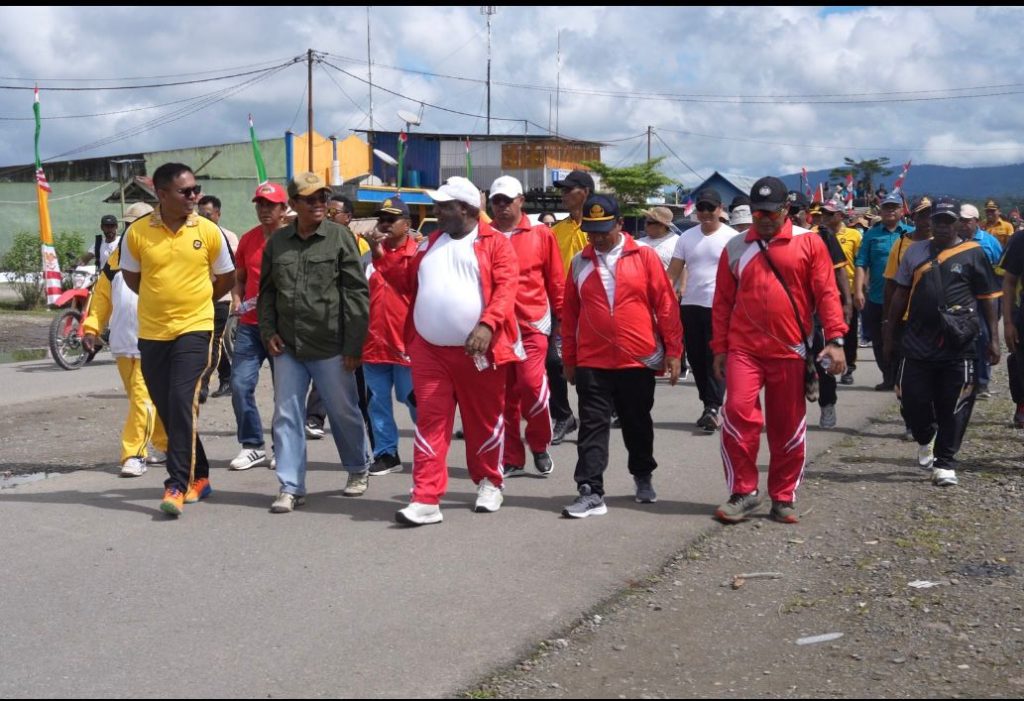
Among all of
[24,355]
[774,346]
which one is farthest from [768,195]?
[24,355]

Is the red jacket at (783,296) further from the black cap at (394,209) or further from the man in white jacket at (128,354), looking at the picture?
the man in white jacket at (128,354)

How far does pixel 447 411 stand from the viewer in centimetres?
705

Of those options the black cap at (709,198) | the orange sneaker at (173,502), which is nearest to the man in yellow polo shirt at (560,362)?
the black cap at (709,198)

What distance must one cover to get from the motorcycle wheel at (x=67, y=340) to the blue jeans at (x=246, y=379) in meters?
7.44

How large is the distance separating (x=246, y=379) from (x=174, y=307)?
5.32 ft

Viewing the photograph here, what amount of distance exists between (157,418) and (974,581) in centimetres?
552

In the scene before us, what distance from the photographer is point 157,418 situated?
8531 millimetres

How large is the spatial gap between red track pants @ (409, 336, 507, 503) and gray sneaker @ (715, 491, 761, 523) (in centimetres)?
138

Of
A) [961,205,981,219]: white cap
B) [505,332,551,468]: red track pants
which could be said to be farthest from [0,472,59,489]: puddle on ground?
[961,205,981,219]: white cap

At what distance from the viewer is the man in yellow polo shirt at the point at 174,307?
725 centimetres

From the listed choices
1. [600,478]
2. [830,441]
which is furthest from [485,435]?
[830,441]

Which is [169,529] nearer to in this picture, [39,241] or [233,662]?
[233,662]

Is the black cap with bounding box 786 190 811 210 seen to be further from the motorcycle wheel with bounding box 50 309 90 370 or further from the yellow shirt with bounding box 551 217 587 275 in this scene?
the motorcycle wheel with bounding box 50 309 90 370

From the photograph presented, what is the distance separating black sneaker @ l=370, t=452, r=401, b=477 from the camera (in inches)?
339
